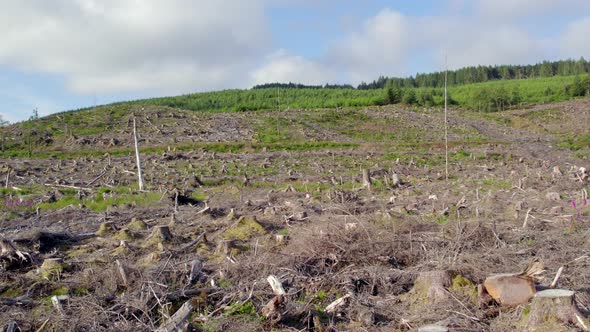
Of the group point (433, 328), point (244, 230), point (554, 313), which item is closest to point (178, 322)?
point (433, 328)

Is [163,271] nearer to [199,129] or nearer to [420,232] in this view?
[420,232]

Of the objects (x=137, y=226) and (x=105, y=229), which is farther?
(x=137, y=226)

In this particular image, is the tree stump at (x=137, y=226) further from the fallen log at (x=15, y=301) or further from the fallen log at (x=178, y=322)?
the fallen log at (x=178, y=322)

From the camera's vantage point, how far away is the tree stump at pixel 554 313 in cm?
449

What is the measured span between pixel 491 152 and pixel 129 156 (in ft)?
66.8

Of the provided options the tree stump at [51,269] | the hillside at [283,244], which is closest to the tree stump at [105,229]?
the hillside at [283,244]

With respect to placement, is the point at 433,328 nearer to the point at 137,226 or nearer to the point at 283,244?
the point at 283,244

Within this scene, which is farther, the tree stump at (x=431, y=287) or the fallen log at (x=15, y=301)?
the fallen log at (x=15, y=301)

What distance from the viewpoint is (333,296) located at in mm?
5977

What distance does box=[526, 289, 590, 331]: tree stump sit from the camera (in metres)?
4.49

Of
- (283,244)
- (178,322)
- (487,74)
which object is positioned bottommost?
(283,244)

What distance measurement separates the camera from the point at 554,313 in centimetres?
458

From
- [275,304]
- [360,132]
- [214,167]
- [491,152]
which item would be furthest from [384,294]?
[360,132]

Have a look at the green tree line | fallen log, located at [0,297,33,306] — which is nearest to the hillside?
fallen log, located at [0,297,33,306]
